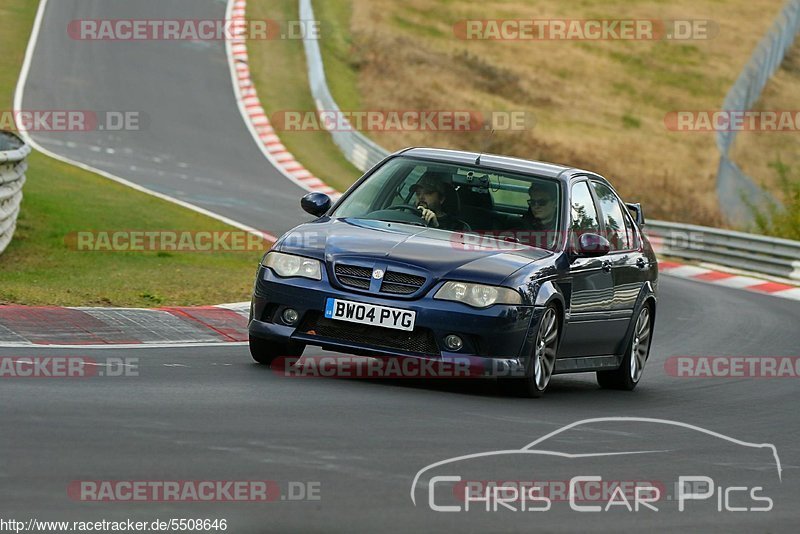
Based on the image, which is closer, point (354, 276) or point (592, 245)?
point (354, 276)

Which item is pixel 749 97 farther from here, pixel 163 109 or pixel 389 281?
pixel 389 281

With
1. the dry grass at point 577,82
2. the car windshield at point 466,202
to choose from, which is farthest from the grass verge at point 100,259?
the dry grass at point 577,82

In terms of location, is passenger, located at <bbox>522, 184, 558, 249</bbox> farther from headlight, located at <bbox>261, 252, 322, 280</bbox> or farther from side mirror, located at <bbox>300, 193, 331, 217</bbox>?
headlight, located at <bbox>261, 252, 322, 280</bbox>

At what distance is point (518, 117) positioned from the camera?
146 feet

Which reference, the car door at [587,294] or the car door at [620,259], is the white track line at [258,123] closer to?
the car door at [620,259]

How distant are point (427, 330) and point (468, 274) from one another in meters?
0.42

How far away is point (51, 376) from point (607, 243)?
3780mm

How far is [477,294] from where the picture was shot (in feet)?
31.0

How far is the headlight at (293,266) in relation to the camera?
9633mm

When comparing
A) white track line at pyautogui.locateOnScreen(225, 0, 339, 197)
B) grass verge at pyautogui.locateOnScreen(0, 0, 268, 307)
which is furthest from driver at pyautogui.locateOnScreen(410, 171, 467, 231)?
white track line at pyautogui.locateOnScreen(225, 0, 339, 197)

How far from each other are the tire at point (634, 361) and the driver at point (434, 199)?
6.47ft

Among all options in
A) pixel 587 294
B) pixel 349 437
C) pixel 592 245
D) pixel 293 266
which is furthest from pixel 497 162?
pixel 349 437

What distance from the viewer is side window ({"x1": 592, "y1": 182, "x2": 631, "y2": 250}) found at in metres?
11.4

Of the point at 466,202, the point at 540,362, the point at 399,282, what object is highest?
the point at 466,202
